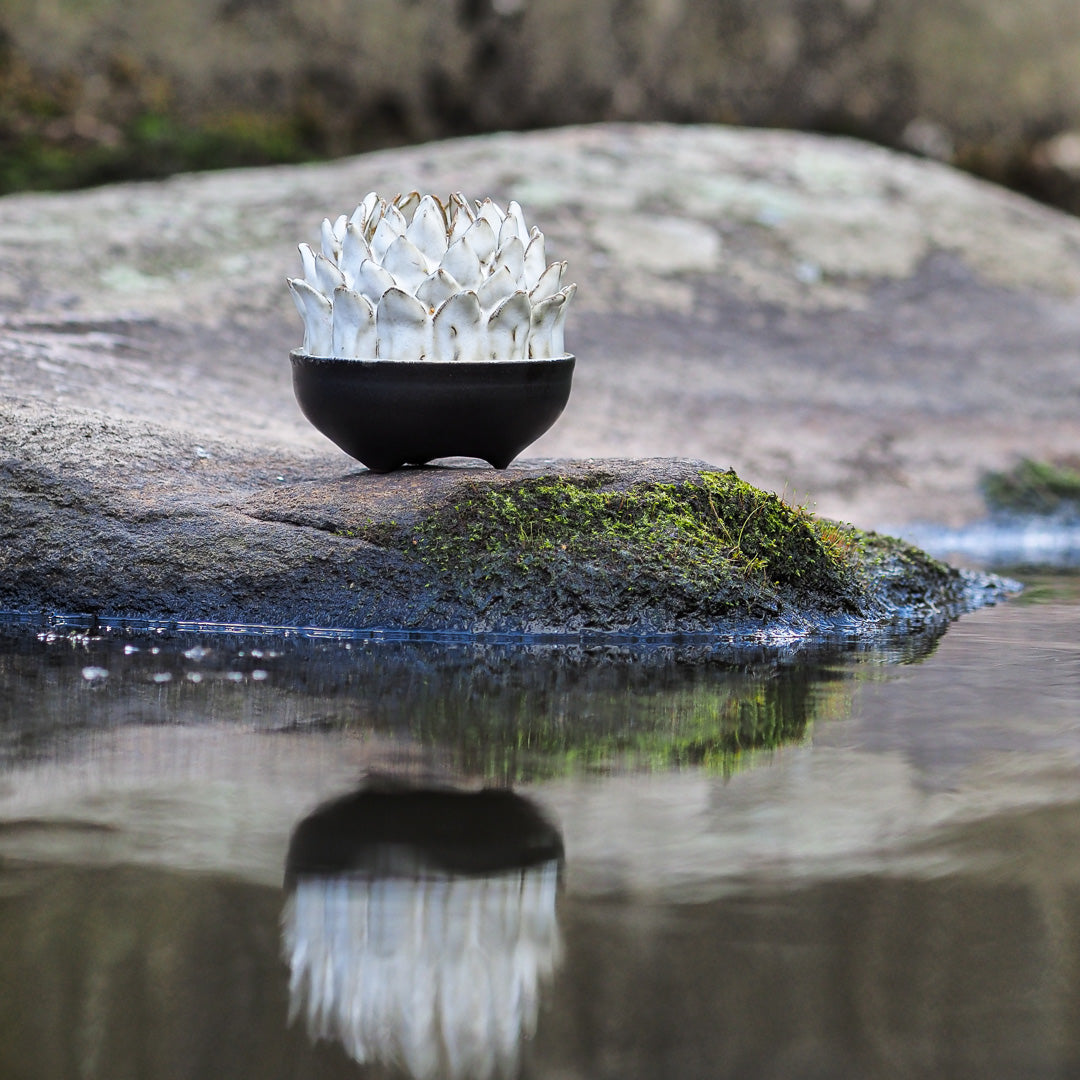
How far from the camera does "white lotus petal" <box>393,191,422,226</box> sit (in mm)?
3652

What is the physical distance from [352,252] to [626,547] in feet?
3.19

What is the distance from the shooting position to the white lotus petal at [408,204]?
12.0 feet

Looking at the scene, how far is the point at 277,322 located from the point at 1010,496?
3.04 metres

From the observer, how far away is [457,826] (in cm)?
213

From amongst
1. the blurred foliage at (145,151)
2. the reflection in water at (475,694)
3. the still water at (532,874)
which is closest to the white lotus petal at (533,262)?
the reflection in water at (475,694)

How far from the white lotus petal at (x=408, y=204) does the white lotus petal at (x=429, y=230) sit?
Result: 0.24 feet

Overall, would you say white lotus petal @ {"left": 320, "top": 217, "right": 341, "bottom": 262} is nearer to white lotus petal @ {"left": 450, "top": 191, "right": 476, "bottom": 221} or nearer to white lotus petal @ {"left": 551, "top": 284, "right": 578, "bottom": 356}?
white lotus petal @ {"left": 450, "top": 191, "right": 476, "bottom": 221}

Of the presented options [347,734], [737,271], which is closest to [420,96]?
[737,271]

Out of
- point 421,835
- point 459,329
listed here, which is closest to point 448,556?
point 459,329

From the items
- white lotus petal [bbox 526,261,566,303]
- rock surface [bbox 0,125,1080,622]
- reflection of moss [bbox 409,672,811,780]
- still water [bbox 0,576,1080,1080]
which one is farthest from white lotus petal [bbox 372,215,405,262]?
reflection of moss [bbox 409,672,811,780]

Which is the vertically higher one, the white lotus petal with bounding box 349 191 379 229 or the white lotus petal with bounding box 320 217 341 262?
the white lotus petal with bounding box 349 191 379 229

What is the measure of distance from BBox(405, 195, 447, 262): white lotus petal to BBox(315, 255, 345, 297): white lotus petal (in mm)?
200

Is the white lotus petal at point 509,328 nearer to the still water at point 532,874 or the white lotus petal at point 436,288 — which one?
the white lotus petal at point 436,288

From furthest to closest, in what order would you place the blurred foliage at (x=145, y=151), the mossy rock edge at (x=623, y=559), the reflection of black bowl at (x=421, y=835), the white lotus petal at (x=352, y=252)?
1. the blurred foliage at (x=145, y=151)
2. the white lotus petal at (x=352, y=252)
3. the mossy rock edge at (x=623, y=559)
4. the reflection of black bowl at (x=421, y=835)
